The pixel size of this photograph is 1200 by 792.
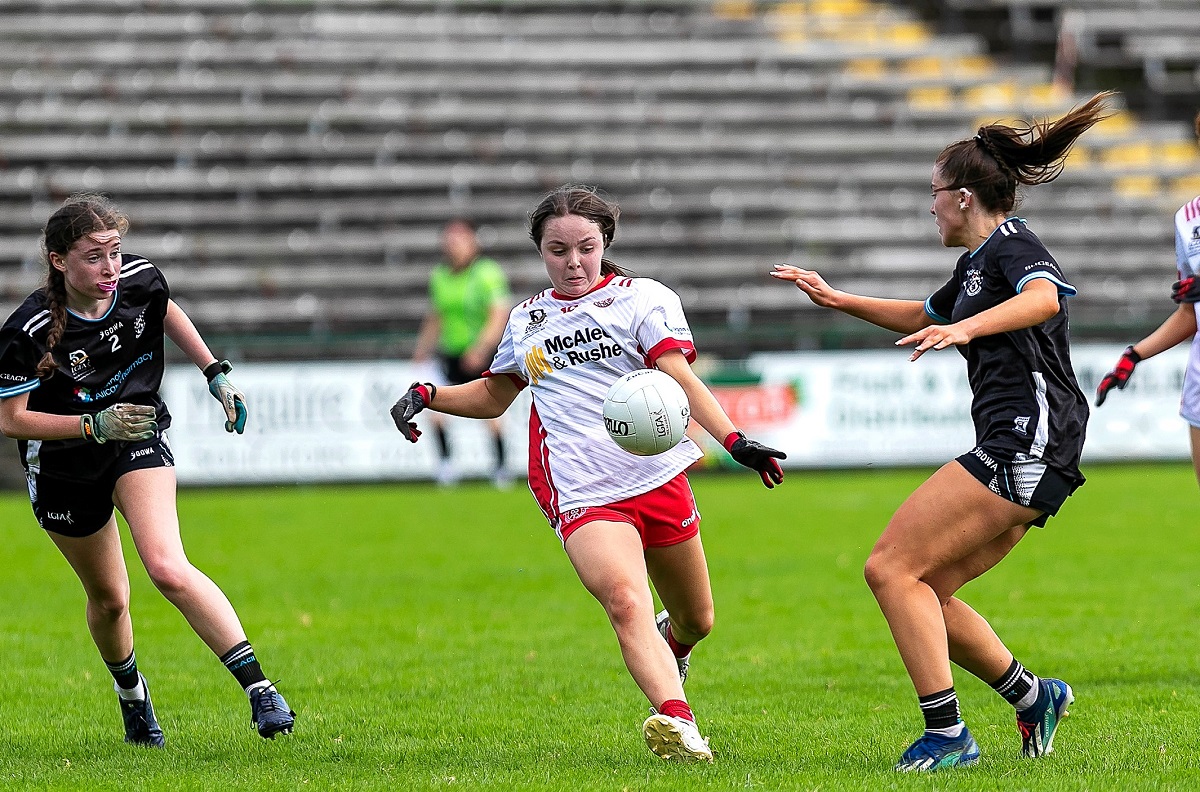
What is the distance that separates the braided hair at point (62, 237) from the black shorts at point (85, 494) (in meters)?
0.39

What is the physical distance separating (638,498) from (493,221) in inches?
635

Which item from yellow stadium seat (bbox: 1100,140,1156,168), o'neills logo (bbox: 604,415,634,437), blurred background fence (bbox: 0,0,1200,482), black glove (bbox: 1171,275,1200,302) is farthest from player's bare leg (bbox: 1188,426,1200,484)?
yellow stadium seat (bbox: 1100,140,1156,168)

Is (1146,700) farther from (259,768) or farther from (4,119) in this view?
(4,119)

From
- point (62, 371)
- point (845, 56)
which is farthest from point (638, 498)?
point (845, 56)

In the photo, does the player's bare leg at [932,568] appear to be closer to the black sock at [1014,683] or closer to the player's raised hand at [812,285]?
the black sock at [1014,683]

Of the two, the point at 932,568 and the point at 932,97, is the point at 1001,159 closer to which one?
the point at 932,568

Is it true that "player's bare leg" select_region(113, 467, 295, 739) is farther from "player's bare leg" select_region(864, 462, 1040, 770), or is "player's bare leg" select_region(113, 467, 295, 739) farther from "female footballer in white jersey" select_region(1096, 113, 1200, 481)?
"female footballer in white jersey" select_region(1096, 113, 1200, 481)

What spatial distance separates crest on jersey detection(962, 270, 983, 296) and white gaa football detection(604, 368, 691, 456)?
→ 0.99 metres

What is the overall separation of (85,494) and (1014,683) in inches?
130

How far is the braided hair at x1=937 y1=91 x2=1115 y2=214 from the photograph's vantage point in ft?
16.3

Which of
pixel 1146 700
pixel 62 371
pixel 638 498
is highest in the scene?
pixel 62 371

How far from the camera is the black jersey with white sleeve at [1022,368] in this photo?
480 cm

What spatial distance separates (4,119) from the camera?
21.4 meters

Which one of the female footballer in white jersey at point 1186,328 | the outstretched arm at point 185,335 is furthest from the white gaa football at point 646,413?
the female footballer in white jersey at point 1186,328
